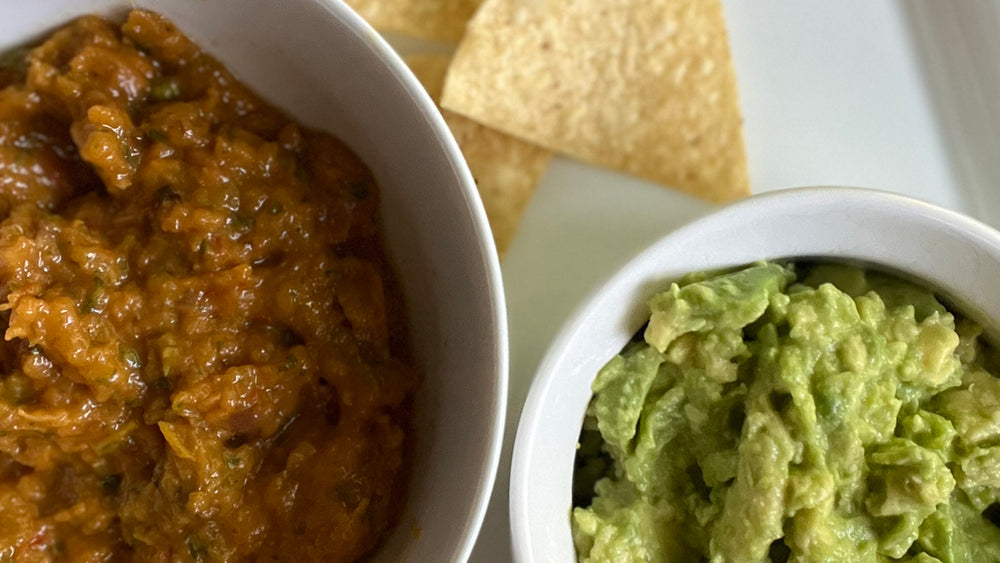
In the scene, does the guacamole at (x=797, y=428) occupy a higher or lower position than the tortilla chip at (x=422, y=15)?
lower

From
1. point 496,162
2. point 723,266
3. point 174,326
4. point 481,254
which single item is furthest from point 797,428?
point 174,326

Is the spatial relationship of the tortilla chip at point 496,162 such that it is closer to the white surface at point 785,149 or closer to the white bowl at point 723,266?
the white surface at point 785,149

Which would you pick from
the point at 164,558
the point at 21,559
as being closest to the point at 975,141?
the point at 164,558

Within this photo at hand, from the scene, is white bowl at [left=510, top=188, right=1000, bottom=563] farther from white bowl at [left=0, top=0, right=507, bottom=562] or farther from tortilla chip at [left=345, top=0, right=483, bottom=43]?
tortilla chip at [left=345, top=0, right=483, bottom=43]

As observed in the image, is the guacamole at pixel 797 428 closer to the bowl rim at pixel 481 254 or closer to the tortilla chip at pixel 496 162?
the bowl rim at pixel 481 254

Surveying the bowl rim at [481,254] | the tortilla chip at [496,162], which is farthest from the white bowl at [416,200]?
the tortilla chip at [496,162]

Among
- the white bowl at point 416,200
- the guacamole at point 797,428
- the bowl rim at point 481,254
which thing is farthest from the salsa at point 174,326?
the guacamole at point 797,428

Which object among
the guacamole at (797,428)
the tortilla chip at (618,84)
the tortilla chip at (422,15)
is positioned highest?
the tortilla chip at (422,15)

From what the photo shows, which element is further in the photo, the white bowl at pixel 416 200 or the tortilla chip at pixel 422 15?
the tortilla chip at pixel 422 15
